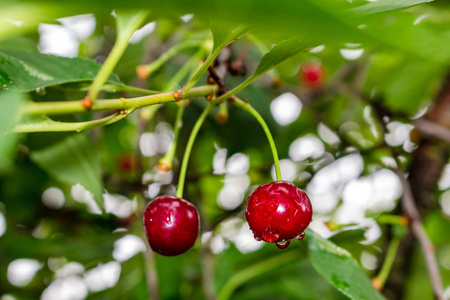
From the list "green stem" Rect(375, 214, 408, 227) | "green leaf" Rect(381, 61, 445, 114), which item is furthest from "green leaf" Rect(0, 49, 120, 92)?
"green leaf" Rect(381, 61, 445, 114)

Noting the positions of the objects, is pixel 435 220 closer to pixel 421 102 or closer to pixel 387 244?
pixel 421 102

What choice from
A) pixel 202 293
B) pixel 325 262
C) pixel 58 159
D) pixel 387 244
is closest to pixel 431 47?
pixel 325 262

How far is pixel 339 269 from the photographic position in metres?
0.73

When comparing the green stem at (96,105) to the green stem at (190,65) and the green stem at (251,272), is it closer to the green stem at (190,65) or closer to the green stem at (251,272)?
the green stem at (190,65)

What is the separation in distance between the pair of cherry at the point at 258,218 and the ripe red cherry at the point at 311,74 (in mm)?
1204

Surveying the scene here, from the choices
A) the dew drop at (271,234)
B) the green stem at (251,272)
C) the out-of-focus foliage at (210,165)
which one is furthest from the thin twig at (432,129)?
the dew drop at (271,234)

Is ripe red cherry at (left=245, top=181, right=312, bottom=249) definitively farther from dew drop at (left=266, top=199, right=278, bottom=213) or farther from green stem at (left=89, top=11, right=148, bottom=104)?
green stem at (left=89, top=11, right=148, bottom=104)

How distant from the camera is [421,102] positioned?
1.63m

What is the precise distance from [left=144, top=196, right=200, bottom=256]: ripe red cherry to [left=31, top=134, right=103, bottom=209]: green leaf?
9.7 inches

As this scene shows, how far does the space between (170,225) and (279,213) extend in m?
0.18

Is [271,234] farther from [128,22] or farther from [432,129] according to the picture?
[432,129]

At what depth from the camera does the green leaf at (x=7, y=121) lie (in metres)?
0.32

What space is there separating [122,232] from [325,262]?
3.00ft

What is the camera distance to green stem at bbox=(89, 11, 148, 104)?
18.8 inches
